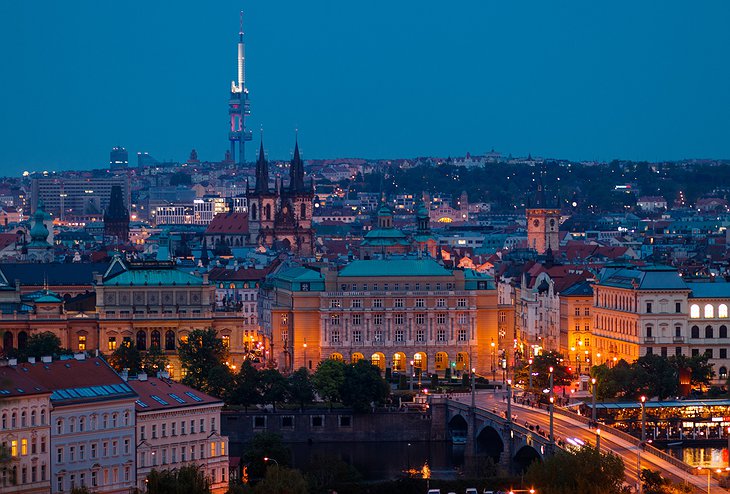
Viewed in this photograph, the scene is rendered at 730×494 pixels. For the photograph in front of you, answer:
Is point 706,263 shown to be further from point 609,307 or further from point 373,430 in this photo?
point 373,430

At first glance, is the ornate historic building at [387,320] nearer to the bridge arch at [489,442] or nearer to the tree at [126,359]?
the tree at [126,359]

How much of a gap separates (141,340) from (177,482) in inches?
1918

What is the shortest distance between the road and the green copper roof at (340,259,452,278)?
68.5 feet

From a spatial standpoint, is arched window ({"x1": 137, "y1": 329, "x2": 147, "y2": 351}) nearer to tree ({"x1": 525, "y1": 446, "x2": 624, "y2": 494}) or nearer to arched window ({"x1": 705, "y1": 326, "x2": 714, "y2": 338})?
arched window ({"x1": 705, "y1": 326, "x2": 714, "y2": 338})

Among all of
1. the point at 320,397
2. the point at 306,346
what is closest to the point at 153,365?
the point at 320,397

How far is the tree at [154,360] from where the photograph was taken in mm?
113600

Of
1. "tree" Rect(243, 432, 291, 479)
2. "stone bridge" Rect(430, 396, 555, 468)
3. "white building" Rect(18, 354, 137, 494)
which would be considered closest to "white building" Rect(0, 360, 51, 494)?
"white building" Rect(18, 354, 137, 494)

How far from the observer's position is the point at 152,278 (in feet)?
419

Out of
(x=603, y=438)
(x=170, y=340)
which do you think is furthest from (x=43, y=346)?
(x=603, y=438)

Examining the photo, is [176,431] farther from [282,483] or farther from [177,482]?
[177,482]

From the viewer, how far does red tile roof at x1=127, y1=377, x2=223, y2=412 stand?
86.8 metres

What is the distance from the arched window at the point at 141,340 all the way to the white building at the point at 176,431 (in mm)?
32967

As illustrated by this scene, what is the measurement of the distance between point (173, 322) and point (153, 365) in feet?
34.3

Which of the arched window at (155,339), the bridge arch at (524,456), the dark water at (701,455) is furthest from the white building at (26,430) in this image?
the arched window at (155,339)
